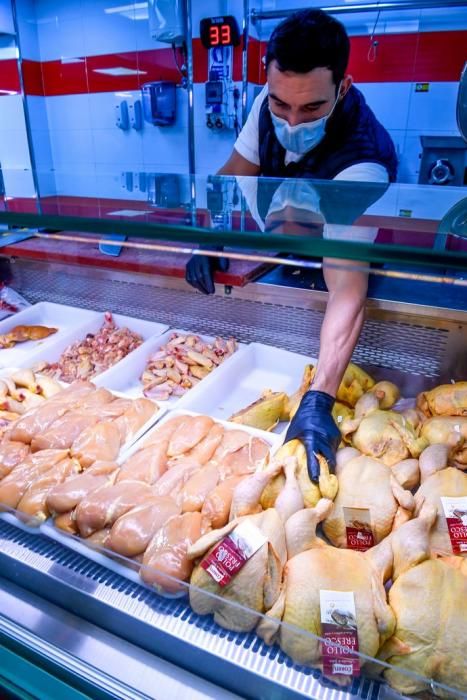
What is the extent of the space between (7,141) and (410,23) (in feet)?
17.0

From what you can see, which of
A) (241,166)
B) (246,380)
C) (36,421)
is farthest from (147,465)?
(241,166)

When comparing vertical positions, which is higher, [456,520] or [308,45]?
[308,45]

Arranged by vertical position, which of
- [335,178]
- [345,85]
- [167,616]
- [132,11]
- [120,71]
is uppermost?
[132,11]

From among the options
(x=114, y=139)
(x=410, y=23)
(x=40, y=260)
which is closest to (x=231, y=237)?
(x=40, y=260)

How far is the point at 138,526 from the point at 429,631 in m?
0.64

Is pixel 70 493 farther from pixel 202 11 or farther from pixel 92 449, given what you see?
pixel 202 11

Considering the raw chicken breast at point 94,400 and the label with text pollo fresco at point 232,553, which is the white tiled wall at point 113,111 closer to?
the raw chicken breast at point 94,400

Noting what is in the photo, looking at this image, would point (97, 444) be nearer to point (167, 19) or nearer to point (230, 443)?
point (230, 443)

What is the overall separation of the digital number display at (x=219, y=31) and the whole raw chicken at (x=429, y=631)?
530cm

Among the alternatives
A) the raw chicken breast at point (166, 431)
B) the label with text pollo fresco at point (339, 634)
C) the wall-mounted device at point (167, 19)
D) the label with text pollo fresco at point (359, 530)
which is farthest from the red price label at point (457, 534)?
the wall-mounted device at point (167, 19)

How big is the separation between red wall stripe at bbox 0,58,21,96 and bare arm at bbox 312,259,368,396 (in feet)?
21.6

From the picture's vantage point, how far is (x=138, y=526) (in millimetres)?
1243

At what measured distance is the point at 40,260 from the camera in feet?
8.38

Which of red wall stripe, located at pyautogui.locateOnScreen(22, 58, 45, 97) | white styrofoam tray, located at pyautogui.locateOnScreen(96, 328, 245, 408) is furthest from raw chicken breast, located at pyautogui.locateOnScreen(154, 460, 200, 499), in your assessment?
red wall stripe, located at pyautogui.locateOnScreen(22, 58, 45, 97)
